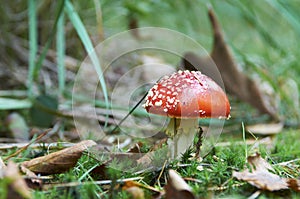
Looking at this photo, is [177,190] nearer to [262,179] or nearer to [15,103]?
[262,179]

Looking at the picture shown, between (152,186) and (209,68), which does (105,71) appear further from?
(152,186)

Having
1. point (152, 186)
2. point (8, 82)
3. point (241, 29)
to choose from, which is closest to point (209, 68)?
point (152, 186)

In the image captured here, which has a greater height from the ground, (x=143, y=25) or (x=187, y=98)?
(x=143, y=25)

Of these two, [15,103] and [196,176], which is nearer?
[196,176]

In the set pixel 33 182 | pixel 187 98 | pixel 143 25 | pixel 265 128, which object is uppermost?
pixel 143 25

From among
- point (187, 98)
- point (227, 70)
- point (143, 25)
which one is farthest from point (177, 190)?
point (143, 25)

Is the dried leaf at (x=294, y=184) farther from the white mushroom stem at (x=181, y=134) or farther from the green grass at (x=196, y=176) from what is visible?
the white mushroom stem at (x=181, y=134)

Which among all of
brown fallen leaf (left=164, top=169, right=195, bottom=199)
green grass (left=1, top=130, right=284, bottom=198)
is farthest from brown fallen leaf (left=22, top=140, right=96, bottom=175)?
brown fallen leaf (left=164, top=169, right=195, bottom=199)
